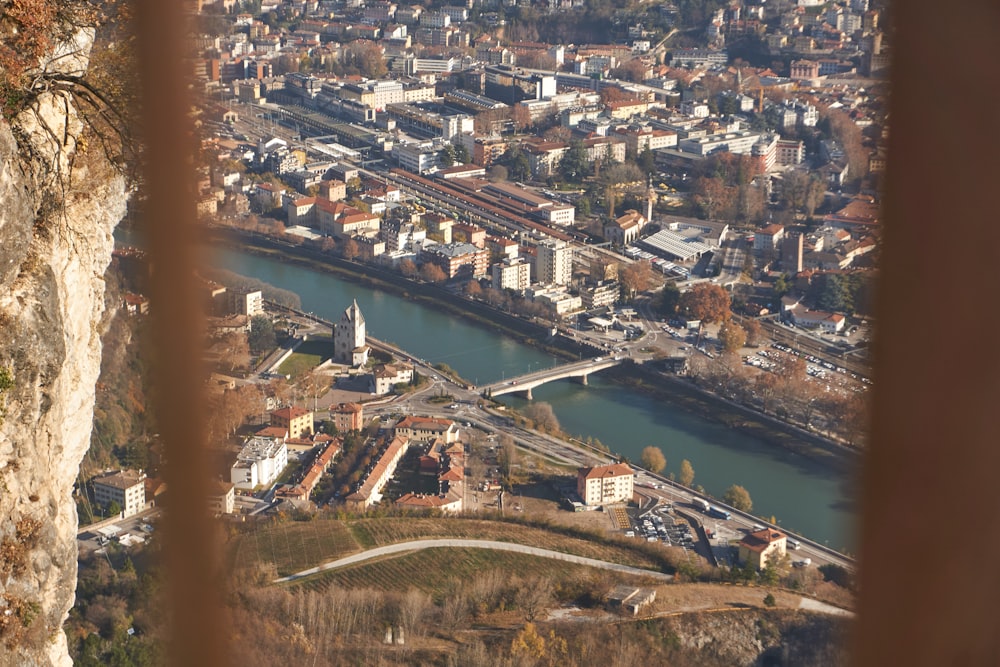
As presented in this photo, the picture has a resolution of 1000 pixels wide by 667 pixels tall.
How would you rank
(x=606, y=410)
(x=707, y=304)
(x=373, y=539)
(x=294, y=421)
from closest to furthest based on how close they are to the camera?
(x=373, y=539), (x=294, y=421), (x=606, y=410), (x=707, y=304)

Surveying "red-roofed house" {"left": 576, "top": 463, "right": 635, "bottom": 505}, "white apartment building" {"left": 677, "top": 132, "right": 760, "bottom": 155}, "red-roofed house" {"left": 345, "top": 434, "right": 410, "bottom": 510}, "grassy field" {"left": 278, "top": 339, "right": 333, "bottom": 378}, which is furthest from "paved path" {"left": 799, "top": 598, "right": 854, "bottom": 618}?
"white apartment building" {"left": 677, "top": 132, "right": 760, "bottom": 155}

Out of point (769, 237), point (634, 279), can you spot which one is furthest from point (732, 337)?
point (769, 237)

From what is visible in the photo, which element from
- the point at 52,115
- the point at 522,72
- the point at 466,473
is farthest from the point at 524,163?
the point at 52,115

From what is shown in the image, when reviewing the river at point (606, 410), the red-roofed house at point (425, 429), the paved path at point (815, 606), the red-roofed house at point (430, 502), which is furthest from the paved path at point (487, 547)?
the red-roofed house at point (425, 429)

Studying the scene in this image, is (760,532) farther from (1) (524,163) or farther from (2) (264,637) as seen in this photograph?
(1) (524,163)

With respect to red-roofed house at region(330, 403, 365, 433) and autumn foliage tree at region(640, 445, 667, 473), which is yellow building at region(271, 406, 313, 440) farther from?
autumn foliage tree at region(640, 445, 667, 473)

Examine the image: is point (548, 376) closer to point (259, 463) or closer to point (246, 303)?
point (246, 303)
